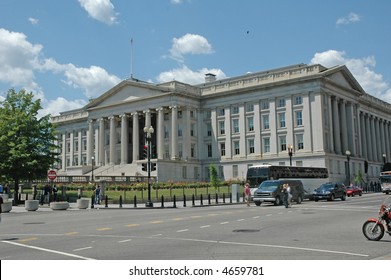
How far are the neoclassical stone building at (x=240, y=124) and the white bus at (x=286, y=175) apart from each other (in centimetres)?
1883

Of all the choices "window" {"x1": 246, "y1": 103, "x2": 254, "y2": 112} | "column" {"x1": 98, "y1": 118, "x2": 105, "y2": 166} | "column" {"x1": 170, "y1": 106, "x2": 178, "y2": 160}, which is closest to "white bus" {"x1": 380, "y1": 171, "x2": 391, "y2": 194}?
"window" {"x1": 246, "y1": 103, "x2": 254, "y2": 112}

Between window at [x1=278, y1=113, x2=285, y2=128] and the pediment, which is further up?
the pediment

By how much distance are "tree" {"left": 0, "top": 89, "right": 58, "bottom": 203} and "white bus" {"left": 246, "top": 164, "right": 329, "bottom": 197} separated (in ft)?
68.8

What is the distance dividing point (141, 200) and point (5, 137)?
14644 mm

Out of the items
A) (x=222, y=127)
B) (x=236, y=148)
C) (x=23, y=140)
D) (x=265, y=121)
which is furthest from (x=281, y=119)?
(x=23, y=140)

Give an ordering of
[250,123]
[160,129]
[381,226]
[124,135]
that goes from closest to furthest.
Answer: [381,226] → [250,123] → [160,129] → [124,135]

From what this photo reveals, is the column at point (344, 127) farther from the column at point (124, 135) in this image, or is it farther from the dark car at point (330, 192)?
the column at point (124, 135)

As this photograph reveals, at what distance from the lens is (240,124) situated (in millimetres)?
83688

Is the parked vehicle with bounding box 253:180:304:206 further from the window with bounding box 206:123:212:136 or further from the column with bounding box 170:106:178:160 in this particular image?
the window with bounding box 206:123:212:136

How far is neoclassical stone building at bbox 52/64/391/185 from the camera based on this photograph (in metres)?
76.2

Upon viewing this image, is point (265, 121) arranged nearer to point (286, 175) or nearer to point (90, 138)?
point (286, 175)

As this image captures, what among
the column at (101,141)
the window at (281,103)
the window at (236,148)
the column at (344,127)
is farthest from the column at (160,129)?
the column at (344,127)

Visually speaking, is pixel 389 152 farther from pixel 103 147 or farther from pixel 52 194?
pixel 52 194

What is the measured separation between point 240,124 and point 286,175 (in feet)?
113
